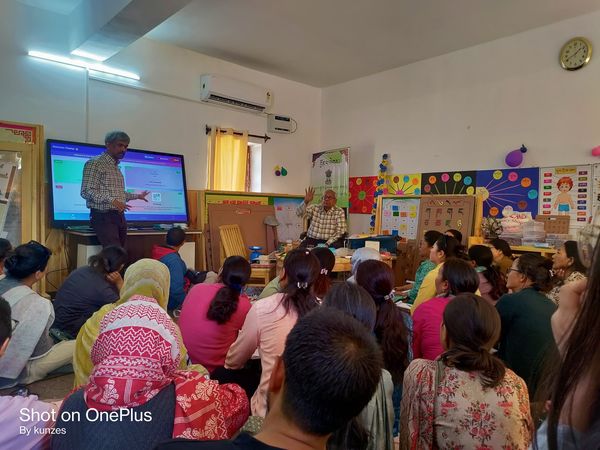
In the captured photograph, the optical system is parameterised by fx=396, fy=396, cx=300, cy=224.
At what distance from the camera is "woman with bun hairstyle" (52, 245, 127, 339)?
255 cm

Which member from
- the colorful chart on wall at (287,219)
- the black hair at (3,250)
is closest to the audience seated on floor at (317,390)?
the black hair at (3,250)

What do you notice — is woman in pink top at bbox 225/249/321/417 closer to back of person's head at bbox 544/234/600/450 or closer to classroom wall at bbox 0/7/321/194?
back of person's head at bbox 544/234/600/450

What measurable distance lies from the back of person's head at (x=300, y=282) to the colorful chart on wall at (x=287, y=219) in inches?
169

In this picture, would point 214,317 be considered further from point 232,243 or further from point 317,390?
point 232,243

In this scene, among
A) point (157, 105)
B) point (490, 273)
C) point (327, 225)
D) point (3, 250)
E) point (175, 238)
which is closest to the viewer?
point (3, 250)

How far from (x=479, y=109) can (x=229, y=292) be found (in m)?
4.25

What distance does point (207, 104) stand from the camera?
559 cm

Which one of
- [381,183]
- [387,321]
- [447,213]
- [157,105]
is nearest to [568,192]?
[447,213]

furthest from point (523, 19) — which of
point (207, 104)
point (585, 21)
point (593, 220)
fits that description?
point (593, 220)

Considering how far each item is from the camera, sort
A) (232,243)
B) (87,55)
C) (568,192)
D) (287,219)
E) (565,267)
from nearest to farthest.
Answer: (565,267)
(568,192)
(87,55)
(232,243)
(287,219)

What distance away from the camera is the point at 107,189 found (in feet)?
12.1

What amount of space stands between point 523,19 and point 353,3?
1.85 metres

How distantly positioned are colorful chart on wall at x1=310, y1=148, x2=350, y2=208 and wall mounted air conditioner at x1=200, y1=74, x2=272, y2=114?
129 cm

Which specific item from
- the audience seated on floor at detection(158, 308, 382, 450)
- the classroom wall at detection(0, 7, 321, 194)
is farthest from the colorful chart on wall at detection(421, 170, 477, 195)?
the audience seated on floor at detection(158, 308, 382, 450)
